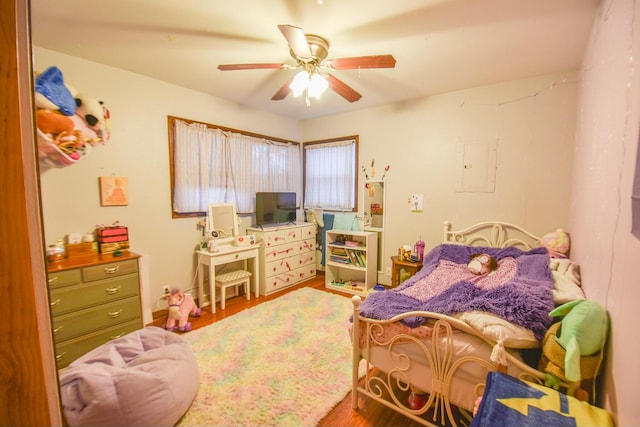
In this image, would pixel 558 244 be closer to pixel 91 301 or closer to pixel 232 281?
pixel 232 281

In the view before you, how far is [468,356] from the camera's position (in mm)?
1239

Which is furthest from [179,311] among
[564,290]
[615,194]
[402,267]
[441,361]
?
A: [615,194]

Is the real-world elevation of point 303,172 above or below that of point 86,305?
above

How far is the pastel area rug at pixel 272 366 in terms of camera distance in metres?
1.57

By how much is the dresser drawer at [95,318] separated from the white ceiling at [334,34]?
6.84 feet

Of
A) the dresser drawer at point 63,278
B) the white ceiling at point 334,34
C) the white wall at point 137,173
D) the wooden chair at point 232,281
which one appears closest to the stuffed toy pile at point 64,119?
the white ceiling at point 334,34

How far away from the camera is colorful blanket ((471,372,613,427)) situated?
810mm

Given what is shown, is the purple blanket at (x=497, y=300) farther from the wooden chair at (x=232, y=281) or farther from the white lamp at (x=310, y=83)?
the wooden chair at (x=232, y=281)

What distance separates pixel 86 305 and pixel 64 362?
410 millimetres

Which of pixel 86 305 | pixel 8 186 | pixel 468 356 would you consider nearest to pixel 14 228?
pixel 8 186

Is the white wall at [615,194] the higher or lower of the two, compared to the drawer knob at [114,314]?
higher

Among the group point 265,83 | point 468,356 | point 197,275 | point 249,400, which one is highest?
point 265,83

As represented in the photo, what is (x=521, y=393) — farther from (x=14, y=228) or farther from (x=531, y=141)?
(x=531, y=141)

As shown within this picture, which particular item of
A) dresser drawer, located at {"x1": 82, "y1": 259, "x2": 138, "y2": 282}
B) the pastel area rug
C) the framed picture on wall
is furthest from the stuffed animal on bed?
the framed picture on wall
